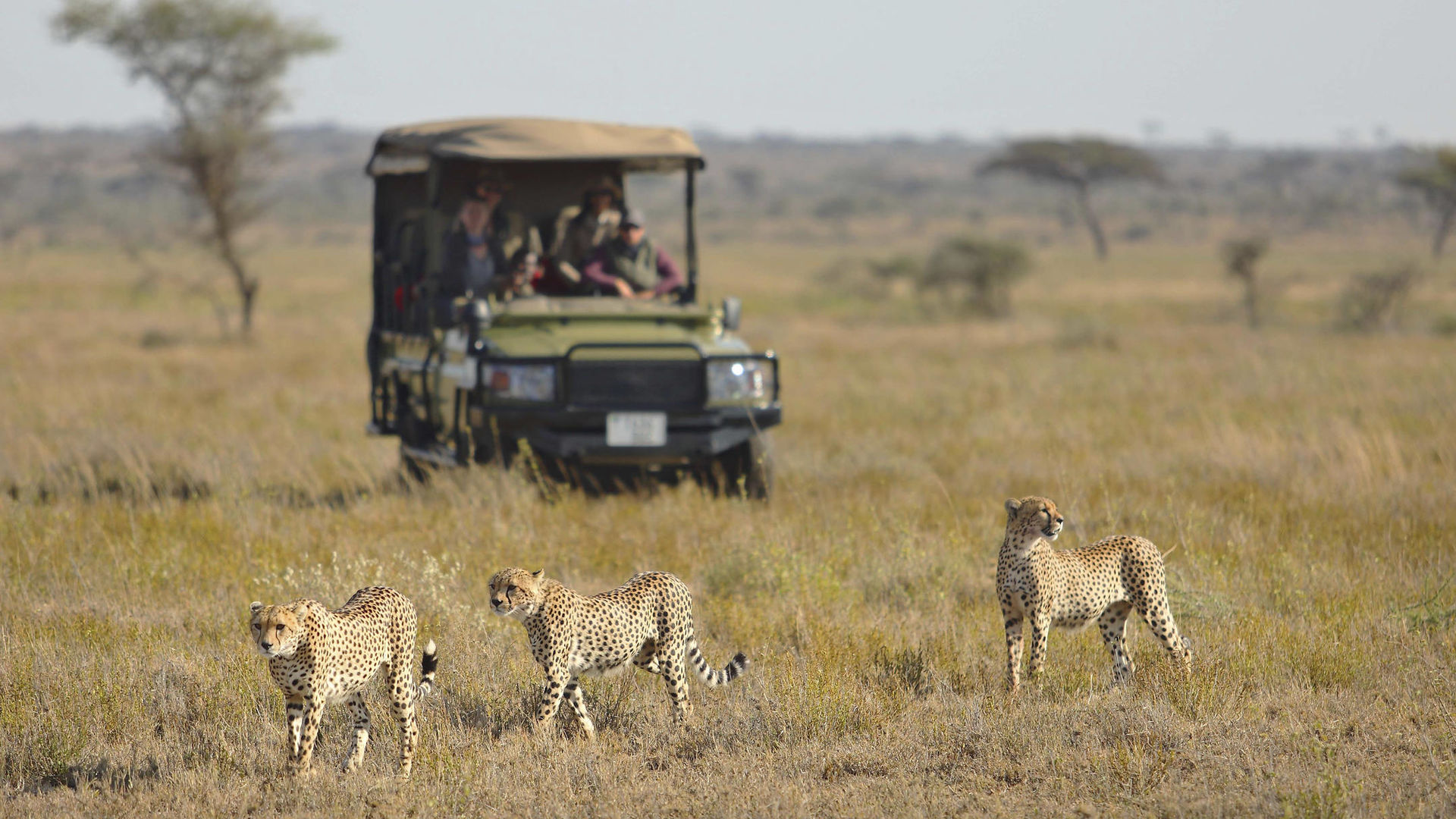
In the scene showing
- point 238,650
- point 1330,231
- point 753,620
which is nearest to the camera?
point 238,650

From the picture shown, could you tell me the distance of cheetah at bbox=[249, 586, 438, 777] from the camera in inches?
170

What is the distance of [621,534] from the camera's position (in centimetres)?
809

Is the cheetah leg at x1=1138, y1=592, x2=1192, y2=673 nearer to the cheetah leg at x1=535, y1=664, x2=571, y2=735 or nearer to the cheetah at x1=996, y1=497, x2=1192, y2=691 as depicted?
the cheetah at x1=996, y1=497, x2=1192, y2=691

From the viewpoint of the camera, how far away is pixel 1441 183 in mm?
45625

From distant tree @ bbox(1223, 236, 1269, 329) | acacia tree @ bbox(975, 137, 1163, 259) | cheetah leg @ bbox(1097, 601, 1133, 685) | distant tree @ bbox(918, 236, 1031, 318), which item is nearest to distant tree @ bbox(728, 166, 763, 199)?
acacia tree @ bbox(975, 137, 1163, 259)

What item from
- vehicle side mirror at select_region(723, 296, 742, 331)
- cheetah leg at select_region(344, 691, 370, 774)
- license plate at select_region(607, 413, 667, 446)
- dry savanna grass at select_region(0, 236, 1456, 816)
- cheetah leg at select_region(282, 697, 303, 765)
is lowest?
dry savanna grass at select_region(0, 236, 1456, 816)

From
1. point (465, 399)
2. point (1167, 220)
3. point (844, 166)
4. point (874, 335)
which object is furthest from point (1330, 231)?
point (844, 166)

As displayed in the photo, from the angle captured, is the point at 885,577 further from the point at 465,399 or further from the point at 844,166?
the point at 844,166

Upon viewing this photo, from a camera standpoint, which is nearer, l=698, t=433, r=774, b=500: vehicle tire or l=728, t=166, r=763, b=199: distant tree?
l=698, t=433, r=774, b=500: vehicle tire

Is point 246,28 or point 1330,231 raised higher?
point 246,28

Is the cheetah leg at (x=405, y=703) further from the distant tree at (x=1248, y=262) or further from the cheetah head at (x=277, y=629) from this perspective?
the distant tree at (x=1248, y=262)

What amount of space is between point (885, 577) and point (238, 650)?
285 centimetres

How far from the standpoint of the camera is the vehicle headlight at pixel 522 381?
28.5 feet

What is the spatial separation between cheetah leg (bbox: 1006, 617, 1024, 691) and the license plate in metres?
3.64
